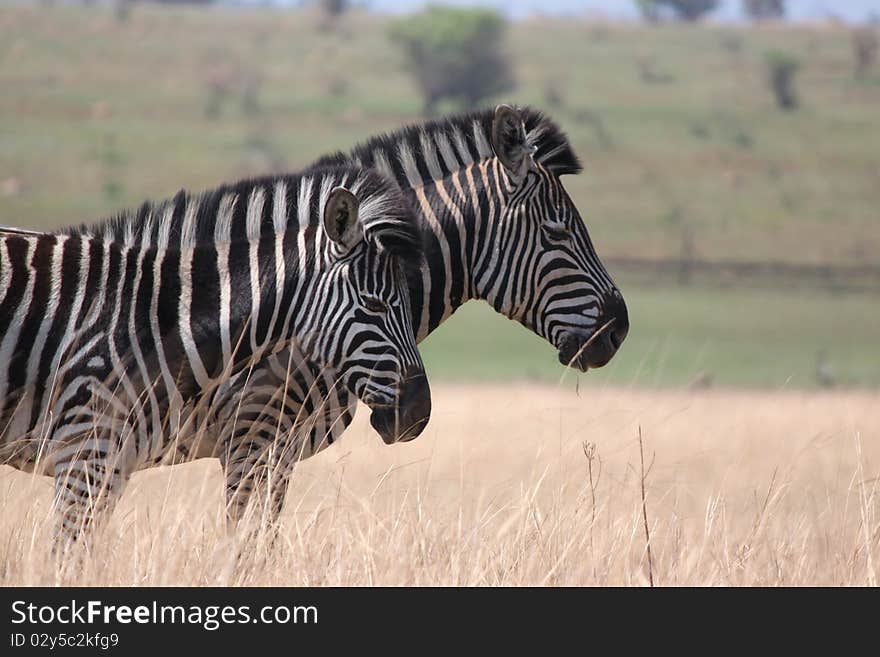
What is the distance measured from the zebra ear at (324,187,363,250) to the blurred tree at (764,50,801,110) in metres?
76.2

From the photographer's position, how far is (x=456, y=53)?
8612 cm

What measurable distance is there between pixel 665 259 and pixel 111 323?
47.8 metres

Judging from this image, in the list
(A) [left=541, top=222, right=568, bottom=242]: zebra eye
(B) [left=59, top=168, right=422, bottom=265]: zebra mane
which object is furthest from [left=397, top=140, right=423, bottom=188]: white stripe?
(B) [left=59, top=168, right=422, bottom=265]: zebra mane

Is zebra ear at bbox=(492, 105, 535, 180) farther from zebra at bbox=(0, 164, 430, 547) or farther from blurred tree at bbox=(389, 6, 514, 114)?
blurred tree at bbox=(389, 6, 514, 114)

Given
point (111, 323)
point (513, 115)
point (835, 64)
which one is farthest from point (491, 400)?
point (835, 64)

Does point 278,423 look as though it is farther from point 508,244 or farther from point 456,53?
point 456,53

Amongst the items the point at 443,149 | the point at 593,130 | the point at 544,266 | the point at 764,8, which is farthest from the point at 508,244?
the point at 764,8

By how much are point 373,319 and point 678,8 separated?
122 meters

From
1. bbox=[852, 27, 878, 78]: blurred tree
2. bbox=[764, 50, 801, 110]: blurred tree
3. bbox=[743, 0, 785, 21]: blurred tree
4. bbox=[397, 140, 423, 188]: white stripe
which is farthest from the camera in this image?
bbox=[743, 0, 785, 21]: blurred tree

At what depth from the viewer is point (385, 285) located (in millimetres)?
6312

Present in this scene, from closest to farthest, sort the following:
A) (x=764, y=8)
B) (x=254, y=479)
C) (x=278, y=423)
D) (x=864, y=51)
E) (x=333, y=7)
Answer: (x=254, y=479), (x=278, y=423), (x=864, y=51), (x=333, y=7), (x=764, y=8)

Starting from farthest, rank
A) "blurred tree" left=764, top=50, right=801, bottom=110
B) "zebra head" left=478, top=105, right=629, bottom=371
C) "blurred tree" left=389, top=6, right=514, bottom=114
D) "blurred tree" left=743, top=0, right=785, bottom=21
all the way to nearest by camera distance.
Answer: "blurred tree" left=743, top=0, right=785, bottom=21
"blurred tree" left=389, top=6, right=514, bottom=114
"blurred tree" left=764, top=50, right=801, bottom=110
"zebra head" left=478, top=105, right=629, bottom=371

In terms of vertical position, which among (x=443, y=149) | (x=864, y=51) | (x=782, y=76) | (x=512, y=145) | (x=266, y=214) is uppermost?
(x=864, y=51)

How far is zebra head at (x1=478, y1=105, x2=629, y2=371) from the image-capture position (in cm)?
766
